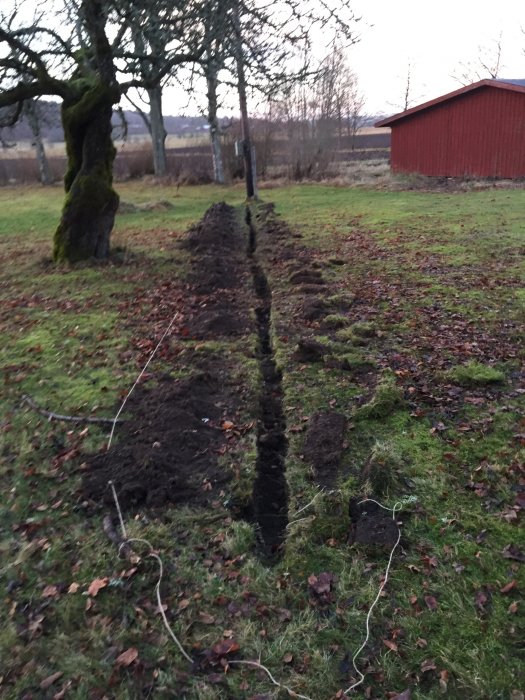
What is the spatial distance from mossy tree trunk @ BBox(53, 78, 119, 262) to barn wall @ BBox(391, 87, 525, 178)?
1947 cm

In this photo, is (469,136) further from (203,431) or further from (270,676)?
(270,676)

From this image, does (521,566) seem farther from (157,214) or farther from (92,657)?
(157,214)

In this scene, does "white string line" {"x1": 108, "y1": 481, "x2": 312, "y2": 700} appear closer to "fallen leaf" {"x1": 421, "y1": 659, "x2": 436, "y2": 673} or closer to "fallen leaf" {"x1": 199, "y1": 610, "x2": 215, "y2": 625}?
"fallen leaf" {"x1": 199, "y1": 610, "x2": 215, "y2": 625}

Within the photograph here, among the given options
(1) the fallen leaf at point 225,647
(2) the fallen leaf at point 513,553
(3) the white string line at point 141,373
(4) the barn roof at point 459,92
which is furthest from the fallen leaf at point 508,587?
(4) the barn roof at point 459,92

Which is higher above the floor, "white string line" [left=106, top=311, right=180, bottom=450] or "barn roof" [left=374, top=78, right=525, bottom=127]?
"barn roof" [left=374, top=78, right=525, bottom=127]

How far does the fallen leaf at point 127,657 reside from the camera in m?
2.99

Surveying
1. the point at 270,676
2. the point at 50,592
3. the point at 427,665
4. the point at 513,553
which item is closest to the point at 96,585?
the point at 50,592

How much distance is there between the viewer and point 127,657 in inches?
119

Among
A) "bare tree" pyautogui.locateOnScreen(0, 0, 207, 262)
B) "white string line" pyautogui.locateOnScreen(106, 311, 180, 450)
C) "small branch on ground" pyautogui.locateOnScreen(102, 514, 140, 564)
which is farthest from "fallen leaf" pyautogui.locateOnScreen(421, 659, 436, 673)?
"bare tree" pyautogui.locateOnScreen(0, 0, 207, 262)

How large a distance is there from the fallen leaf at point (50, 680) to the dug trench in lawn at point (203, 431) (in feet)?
4.40

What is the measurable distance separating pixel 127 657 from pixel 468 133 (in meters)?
27.9

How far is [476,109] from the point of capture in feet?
84.2

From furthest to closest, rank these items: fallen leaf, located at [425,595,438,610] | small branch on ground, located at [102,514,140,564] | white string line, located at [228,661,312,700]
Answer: small branch on ground, located at [102,514,140,564] < fallen leaf, located at [425,595,438,610] < white string line, located at [228,661,312,700]

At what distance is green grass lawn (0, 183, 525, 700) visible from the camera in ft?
9.62
